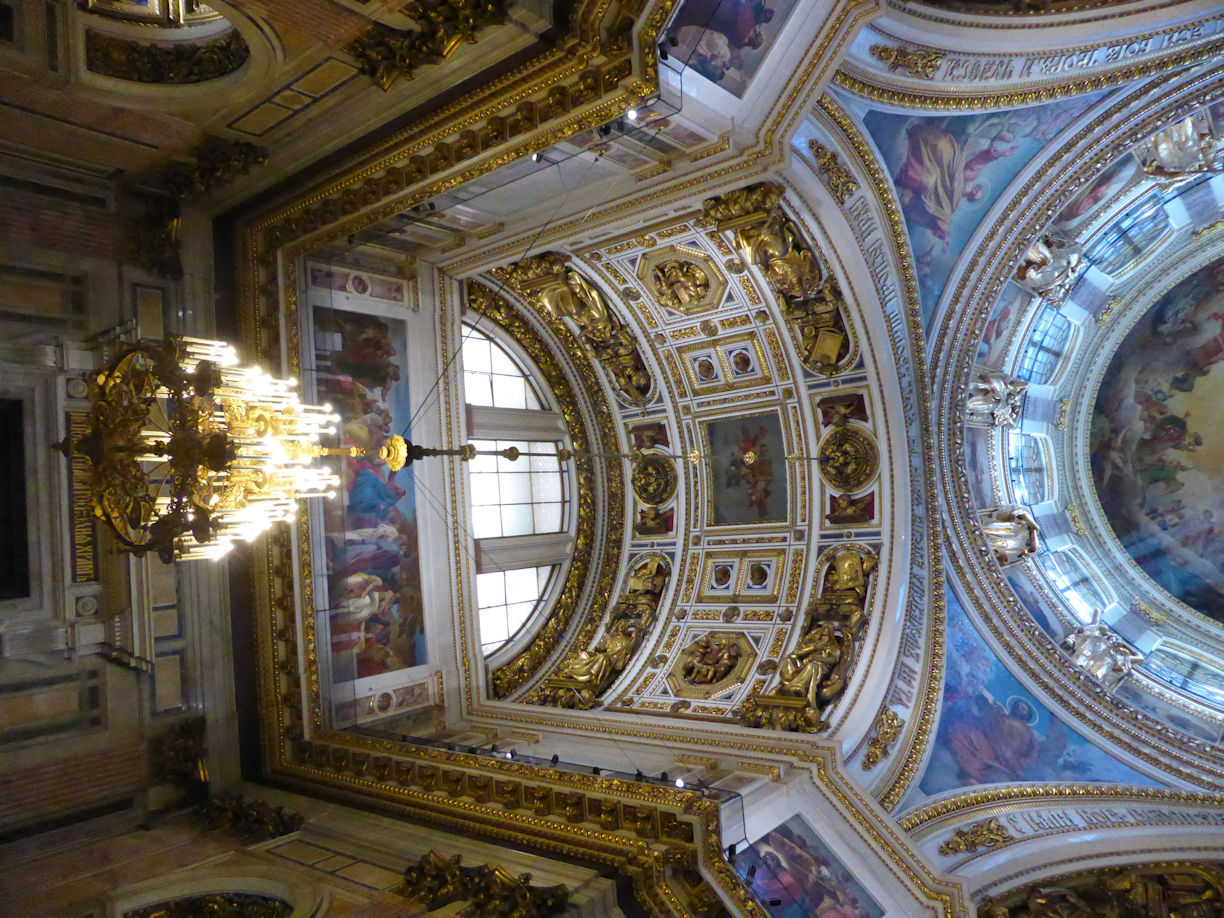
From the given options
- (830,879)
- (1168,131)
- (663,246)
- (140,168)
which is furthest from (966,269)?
(140,168)

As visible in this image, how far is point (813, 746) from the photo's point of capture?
856 centimetres

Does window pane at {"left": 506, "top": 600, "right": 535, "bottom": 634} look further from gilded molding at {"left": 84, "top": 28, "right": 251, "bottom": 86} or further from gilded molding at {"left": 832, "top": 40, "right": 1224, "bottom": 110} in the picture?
gilded molding at {"left": 832, "top": 40, "right": 1224, "bottom": 110}

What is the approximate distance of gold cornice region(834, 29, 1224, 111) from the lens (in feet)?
27.3

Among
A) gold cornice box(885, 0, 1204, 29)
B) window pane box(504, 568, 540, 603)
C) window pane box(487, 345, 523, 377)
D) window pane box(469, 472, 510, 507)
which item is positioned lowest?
window pane box(504, 568, 540, 603)

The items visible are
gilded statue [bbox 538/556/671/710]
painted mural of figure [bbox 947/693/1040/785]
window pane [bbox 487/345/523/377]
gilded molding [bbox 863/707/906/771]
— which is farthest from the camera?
window pane [bbox 487/345/523/377]

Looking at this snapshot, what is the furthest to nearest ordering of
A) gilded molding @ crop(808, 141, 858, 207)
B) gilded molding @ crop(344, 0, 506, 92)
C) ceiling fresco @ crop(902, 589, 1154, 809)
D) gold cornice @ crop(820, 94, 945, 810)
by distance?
ceiling fresco @ crop(902, 589, 1154, 809) < gold cornice @ crop(820, 94, 945, 810) < gilded molding @ crop(808, 141, 858, 207) < gilded molding @ crop(344, 0, 506, 92)

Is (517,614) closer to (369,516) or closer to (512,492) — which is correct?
(512,492)

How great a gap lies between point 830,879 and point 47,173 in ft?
35.7

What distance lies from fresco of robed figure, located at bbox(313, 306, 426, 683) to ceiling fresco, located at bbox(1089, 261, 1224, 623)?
1023 cm

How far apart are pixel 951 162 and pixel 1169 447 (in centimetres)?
617

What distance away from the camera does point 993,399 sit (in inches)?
424

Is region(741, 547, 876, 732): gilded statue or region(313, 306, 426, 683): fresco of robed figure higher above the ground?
region(313, 306, 426, 683): fresco of robed figure

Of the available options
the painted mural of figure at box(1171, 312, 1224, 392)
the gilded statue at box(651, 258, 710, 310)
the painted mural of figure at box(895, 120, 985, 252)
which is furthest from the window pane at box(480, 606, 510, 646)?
the painted mural of figure at box(1171, 312, 1224, 392)

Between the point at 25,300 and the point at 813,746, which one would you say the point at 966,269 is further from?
the point at 25,300
